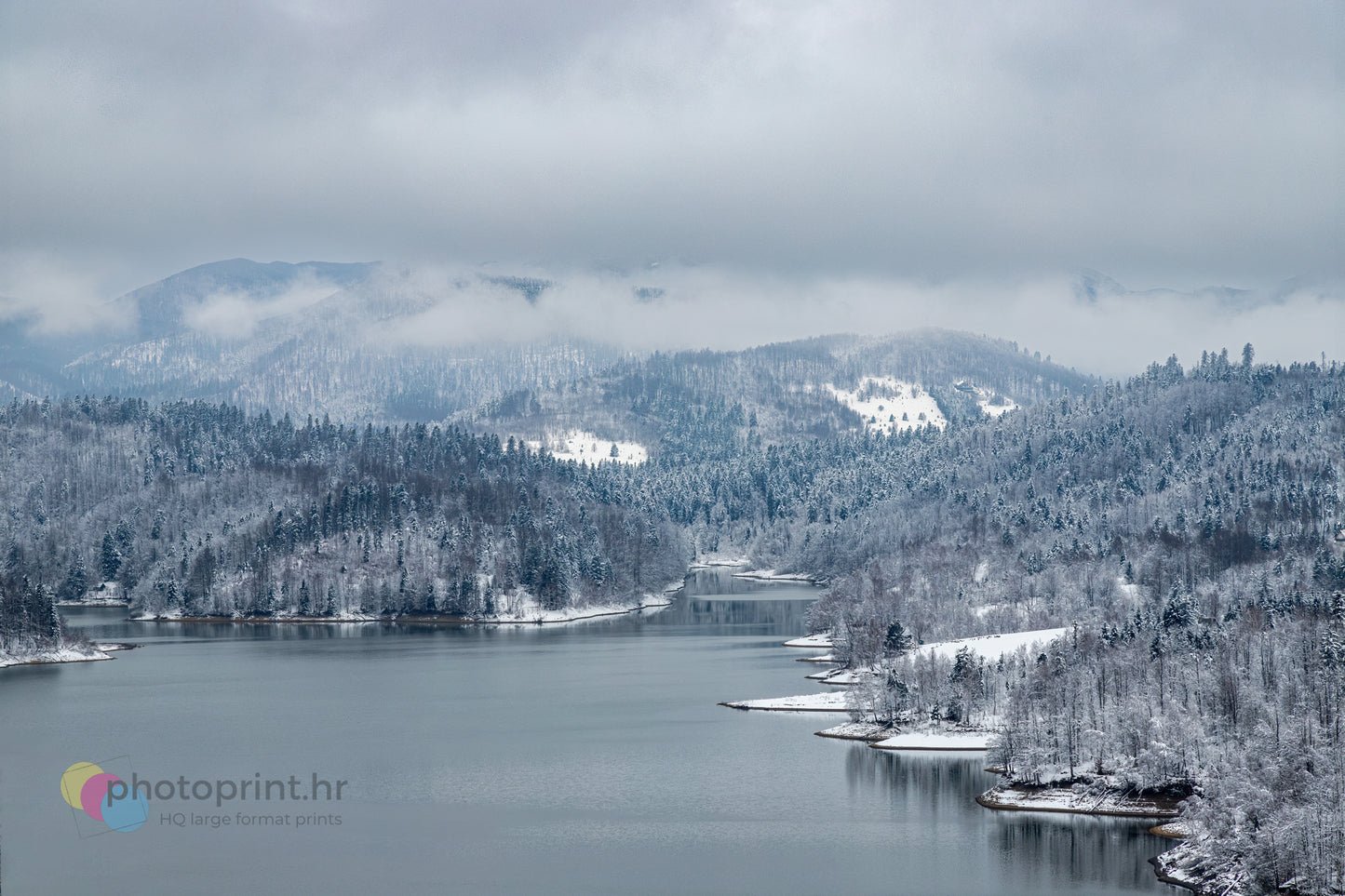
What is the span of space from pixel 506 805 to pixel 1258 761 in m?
46.7

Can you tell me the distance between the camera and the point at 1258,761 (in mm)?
76062

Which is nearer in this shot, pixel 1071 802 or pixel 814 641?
pixel 1071 802

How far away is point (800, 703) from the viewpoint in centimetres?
12475

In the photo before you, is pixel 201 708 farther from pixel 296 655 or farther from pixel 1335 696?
pixel 1335 696

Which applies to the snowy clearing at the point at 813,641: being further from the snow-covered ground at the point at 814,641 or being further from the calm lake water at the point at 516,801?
the calm lake water at the point at 516,801

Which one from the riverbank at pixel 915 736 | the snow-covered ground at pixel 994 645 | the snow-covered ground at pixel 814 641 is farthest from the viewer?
the snow-covered ground at pixel 814 641

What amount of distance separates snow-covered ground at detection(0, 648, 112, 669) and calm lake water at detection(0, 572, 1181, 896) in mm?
23111

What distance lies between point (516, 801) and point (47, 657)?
107m

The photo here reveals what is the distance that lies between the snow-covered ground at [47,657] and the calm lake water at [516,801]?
2311 cm

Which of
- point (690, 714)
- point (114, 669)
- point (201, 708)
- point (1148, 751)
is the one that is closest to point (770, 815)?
point (1148, 751)

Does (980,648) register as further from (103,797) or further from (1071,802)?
(103,797)

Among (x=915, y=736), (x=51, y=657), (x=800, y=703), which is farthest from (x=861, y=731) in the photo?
(x=51, y=657)

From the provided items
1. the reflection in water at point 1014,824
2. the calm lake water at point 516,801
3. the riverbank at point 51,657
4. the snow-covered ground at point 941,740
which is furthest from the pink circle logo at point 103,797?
the riverbank at point 51,657

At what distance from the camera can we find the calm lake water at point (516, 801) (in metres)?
72.0
